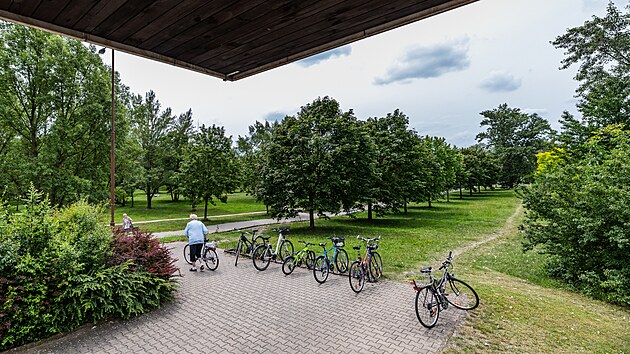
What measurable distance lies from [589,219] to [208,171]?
20.5 metres

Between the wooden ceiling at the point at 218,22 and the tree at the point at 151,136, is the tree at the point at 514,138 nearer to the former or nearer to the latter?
the tree at the point at 151,136

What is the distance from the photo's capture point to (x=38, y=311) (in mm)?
5219

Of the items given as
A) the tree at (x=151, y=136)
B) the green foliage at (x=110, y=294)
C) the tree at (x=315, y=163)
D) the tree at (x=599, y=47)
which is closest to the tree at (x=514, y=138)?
the tree at (x=599, y=47)

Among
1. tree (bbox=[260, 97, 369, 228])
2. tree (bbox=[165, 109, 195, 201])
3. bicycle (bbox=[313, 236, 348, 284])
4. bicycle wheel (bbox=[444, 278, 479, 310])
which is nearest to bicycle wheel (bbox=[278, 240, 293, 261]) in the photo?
bicycle (bbox=[313, 236, 348, 284])

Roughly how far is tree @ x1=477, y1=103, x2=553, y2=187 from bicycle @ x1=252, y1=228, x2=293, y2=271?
58392 millimetres

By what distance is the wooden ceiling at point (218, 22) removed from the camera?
1.80 m

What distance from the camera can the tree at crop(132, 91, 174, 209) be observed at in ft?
104

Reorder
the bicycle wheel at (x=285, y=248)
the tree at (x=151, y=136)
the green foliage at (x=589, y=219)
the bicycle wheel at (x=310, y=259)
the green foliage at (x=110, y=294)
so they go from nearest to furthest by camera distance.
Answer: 1. the green foliage at (x=110, y=294)
2. the green foliage at (x=589, y=219)
3. the bicycle wheel at (x=310, y=259)
4. the bicycle wheel at (x=285, y=248)
5. the tree at (x=151, y=136)

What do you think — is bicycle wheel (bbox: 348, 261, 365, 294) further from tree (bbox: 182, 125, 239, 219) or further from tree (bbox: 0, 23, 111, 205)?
tree (bbox: 0, 23, 111, 205)

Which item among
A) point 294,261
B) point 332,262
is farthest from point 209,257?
point 332,262

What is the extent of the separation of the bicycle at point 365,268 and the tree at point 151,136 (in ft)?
92.4

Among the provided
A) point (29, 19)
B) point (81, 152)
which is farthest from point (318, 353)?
point (81, 152)

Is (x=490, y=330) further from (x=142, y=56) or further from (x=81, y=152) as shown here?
(x=81, y=152)

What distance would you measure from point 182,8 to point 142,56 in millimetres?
669
